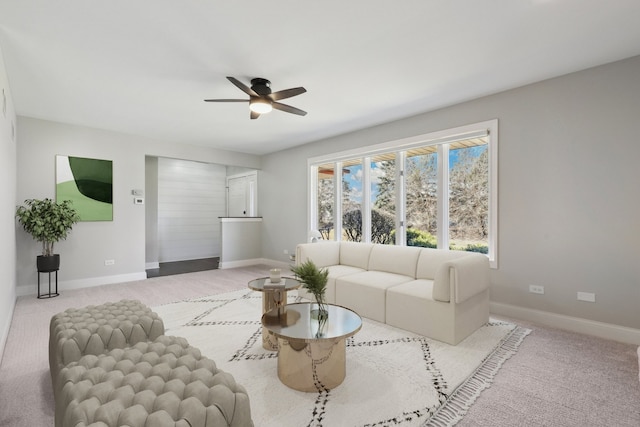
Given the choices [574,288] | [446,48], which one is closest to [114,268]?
[446,48]

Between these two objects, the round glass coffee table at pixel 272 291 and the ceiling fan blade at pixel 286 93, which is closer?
the round glass coffee table at pixel 272 291

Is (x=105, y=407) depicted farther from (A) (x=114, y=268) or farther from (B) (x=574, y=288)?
(A) (x=114, y=268)

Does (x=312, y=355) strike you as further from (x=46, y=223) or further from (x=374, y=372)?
(x=46, y=223)

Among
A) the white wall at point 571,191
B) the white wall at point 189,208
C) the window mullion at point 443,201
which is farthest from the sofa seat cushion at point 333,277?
the white wall at point 189,208

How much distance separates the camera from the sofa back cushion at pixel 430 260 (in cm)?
355

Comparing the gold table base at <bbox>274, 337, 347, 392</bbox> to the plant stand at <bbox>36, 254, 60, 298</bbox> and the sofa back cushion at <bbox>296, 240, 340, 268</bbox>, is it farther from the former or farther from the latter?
the plant stand at <bbox>36, 254, 60, 298</bbox>

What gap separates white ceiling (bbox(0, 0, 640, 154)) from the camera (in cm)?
225

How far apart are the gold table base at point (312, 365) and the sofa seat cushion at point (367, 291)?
4.49ft

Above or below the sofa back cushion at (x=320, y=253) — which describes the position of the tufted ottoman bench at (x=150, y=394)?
below

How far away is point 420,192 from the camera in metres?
4.60

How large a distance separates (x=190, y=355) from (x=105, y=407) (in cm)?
49

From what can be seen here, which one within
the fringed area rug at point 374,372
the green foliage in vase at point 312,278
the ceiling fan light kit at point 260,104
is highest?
the ceiling fan light kit at point 260,104

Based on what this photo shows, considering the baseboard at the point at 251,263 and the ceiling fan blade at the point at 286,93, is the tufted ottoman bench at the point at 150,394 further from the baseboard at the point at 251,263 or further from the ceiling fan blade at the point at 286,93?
the baseboard at the point at 251,263

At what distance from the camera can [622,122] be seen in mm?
2969
